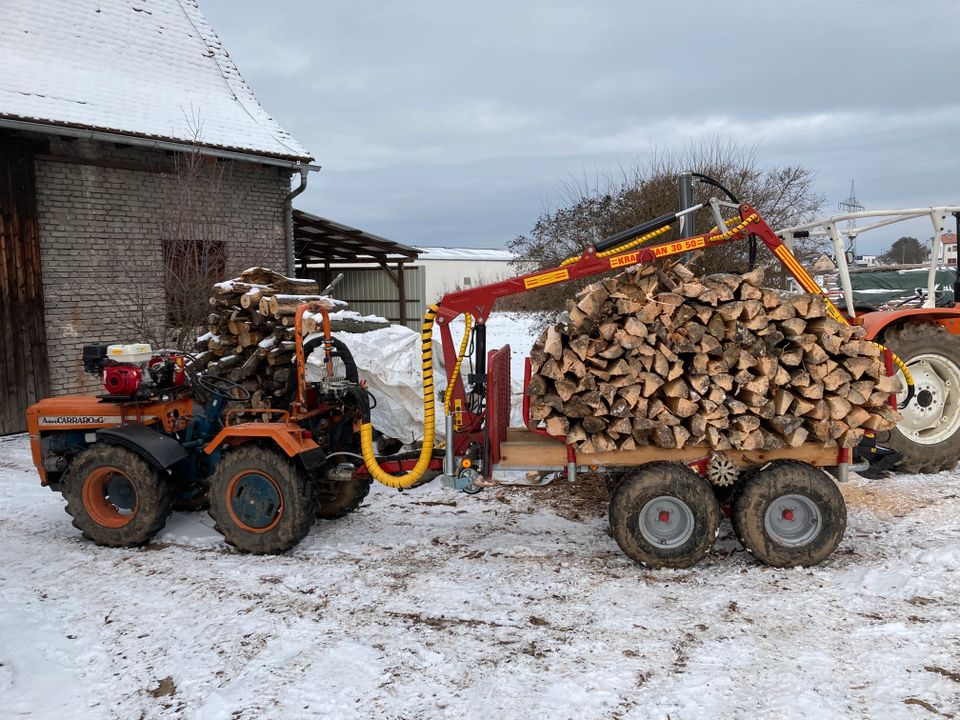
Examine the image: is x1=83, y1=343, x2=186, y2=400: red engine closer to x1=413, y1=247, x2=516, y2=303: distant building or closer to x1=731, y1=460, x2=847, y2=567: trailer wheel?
x1=731, y1=460, x2=847, y2=567: trailer wheel

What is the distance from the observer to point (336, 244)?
1728 centimetres

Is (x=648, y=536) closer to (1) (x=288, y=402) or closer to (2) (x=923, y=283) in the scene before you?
(1) (x=288, y=402)

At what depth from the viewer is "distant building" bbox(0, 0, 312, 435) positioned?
9109 mm

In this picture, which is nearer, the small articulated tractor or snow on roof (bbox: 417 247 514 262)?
the small articulated tractor

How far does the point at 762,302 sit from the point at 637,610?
2.12 metres

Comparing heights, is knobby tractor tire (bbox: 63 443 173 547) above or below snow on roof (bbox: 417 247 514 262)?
below

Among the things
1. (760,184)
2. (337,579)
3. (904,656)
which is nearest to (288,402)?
(337,579)

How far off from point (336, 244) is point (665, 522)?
1399 cm

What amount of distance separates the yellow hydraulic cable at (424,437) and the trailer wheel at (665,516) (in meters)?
1.34

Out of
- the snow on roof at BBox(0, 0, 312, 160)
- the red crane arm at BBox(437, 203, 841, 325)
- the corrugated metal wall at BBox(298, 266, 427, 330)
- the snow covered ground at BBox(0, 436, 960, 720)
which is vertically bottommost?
the snow covered ground at BBox(0, 436, 960, 720)

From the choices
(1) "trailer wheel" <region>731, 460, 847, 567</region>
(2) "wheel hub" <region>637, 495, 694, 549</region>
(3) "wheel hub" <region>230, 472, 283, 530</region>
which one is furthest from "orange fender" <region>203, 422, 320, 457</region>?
(1) "trailer wheel" <region>731, 460, 847, 567</region>

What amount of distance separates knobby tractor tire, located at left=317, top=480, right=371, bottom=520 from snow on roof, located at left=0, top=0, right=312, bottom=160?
637 centimetres

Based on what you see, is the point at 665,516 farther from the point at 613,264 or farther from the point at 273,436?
the point at 273,436

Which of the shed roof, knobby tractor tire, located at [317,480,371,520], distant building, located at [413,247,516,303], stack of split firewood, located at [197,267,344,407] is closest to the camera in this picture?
knobby tractor tire, located at [317,480,371,520]
